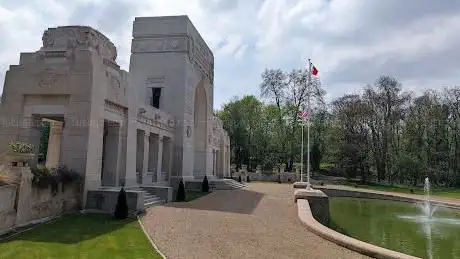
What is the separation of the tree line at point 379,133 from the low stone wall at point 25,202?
137ft

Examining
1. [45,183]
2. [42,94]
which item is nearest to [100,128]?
[42,94]

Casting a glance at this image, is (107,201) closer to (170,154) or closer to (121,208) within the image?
(121,208)

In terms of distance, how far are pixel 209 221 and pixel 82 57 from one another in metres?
8.06

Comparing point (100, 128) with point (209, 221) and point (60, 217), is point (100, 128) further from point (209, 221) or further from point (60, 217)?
point (209, 221)

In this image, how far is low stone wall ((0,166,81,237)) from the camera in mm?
10289

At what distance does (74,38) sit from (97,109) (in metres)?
3.27

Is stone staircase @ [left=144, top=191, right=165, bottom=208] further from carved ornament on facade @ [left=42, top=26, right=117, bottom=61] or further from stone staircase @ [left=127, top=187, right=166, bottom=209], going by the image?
carved ornament on facade @ [left=42, top=26, right=117, bottom=61]

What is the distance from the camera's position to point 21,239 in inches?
380

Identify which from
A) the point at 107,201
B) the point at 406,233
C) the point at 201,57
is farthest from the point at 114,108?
the point at 201,57

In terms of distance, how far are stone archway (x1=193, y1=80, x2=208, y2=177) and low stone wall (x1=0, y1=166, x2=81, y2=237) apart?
21.5 meters

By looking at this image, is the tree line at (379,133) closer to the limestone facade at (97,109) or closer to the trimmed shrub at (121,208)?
the limestone facade at (97,109)

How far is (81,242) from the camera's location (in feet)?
31.4

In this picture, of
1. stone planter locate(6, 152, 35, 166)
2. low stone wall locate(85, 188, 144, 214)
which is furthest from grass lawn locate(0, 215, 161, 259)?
stone planter locate(6, 152, 35, 166)

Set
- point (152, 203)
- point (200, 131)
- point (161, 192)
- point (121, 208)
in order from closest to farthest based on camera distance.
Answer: point (121, 208) → point (152, 203) → point (161, 192) → point (200, 131)
